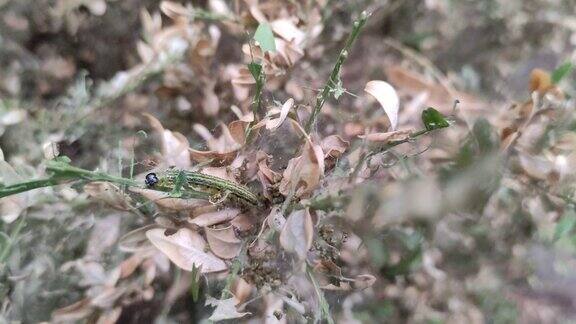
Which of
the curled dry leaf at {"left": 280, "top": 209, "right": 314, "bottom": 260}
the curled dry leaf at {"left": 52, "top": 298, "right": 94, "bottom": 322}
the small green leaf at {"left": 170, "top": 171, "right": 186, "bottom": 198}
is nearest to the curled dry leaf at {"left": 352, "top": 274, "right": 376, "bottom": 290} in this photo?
the curled dry leaf at {"left": 280, "top": 209, "right": 314, "bottom": 260}

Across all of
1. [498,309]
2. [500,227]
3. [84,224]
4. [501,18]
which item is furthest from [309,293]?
[501,18]

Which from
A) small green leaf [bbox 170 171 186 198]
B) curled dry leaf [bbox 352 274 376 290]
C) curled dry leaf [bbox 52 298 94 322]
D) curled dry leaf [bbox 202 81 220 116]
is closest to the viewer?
small green leaf [bbox 170 171 186 198]

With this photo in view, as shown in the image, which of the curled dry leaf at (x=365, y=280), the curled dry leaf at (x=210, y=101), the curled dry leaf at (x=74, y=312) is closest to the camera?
the curled dry leaf at (x=365, y=280)

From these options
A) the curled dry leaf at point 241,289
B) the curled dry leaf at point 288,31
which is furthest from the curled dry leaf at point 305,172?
the curled dry leaf at point 288,31

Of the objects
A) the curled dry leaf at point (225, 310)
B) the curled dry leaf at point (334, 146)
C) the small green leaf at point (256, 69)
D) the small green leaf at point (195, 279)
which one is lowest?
the curled dry leaf at point (225, 310)

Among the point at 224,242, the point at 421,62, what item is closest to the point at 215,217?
the point at 224,242

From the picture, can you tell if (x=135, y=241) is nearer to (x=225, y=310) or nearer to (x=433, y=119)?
(x=225, y=310)

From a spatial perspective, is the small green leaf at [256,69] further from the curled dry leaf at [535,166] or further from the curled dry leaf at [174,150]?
the curled dry leaf at [535,166]

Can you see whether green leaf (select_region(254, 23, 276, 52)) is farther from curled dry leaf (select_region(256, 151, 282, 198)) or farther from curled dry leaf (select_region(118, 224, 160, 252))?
curled dry leaf (select_region(118, 224, 160, 252))
